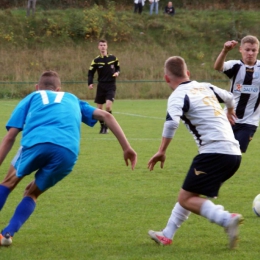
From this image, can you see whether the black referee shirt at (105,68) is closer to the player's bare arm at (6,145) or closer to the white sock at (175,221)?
the white sock at (175,221)

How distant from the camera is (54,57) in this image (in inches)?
1379

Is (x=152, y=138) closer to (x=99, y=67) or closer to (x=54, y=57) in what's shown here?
(x=99, y=67)

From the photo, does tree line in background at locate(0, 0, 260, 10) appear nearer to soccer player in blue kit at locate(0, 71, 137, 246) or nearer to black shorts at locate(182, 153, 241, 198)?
soccer player in blue kit at locate(0, 71, 137, 246)

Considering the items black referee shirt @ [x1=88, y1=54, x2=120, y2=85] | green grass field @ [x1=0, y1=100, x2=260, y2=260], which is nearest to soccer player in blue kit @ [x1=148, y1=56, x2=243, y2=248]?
green grass field @ [x1=0, y1=100, x2=260, y2=260]

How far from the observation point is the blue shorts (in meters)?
4.77

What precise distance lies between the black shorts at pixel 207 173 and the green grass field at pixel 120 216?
0.47 metres

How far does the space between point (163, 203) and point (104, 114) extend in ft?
7.34

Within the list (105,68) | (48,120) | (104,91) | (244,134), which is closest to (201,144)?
(48,120)

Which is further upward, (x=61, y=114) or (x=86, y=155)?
(x=61, y=114)

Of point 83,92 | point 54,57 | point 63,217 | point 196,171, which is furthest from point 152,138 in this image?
point 54,57

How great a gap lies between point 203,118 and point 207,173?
43 centimetres

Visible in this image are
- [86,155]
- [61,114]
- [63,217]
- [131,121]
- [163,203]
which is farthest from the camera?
[131,121]

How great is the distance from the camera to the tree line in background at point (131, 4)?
143ft

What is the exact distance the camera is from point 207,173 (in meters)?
5.05
